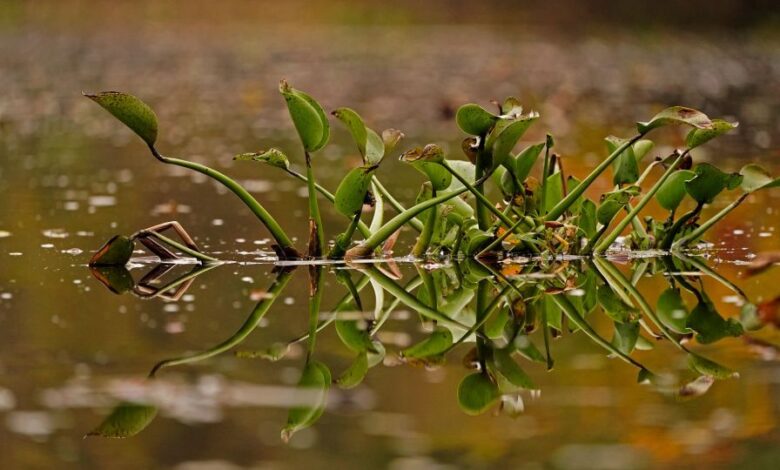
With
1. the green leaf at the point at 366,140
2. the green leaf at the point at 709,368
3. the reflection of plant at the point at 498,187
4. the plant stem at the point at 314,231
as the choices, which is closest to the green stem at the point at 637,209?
the reflection of plant at the point at 498,187

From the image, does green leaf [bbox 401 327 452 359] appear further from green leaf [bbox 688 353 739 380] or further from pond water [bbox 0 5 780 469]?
green leaf [bbox 688 353 739 380]

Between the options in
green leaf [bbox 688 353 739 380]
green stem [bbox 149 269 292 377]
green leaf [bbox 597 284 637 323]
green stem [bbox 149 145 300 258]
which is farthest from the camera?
green stem [bbox 149 145 300 258]

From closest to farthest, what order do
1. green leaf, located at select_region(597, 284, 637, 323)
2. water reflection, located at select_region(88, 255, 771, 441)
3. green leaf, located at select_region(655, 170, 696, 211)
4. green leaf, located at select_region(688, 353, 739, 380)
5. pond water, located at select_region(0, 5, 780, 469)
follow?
pond water, located at select_region(0, 5, 780, 469)
water reflection, located at select_region(88, 255, 771, 441)
green leaf, located at select_region(688, 353, 739, 380)
green leaf, located at select_region(597, 284, 637, 323)
green leaf, located at select_region(655, 170, 696, 211)

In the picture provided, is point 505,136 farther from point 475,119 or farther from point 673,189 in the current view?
point 673,189

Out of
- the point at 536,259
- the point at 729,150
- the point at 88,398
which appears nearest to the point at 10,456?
the point at 88,398

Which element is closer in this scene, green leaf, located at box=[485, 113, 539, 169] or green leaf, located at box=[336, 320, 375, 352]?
green leaf, located at box=[336, 320, 375, 352]

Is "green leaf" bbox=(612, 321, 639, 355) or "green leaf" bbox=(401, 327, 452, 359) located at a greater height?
Result: "green leaf" bbox=(401, 327, 452, 359)

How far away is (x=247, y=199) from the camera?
17.7 feet

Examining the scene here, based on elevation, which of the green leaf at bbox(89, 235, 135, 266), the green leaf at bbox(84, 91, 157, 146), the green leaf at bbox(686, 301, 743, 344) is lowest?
the green leaf at bbox(89, 235, 135, 266)

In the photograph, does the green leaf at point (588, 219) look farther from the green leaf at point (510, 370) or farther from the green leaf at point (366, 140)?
the green leaf at point (510, 370)

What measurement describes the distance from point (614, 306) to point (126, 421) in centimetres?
189

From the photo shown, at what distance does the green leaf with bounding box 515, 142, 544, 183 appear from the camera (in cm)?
562

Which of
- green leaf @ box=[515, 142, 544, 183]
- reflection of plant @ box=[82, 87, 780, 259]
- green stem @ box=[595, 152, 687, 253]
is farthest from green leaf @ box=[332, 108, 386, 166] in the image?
green stem @ box=[595, 152, 687, 253]

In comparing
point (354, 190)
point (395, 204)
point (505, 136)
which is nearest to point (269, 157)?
point (354, 190)
